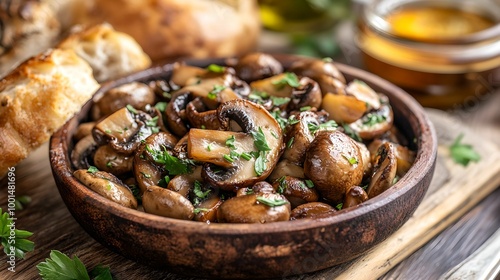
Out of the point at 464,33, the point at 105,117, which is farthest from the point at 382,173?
the point at 464,33

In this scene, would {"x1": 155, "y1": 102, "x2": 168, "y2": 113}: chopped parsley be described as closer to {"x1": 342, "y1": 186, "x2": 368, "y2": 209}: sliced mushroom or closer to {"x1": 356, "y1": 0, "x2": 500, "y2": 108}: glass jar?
{"x1": 342, "y1": 186, "x2": 368, "y2": 209}: sliced mushroom

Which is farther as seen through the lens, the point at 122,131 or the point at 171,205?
the point at 122,131

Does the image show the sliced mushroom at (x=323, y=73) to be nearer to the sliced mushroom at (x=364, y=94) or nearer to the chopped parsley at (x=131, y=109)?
the sliced mushroom at (x=364, y=94)

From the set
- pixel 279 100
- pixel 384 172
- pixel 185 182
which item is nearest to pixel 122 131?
pixel 185 182

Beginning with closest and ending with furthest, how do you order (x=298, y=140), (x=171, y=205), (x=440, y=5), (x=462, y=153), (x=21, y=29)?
(x=171, y=205) < (x=298, y=140) < (x=462, y=153) < (x=21, y=29) < (x=440, y=5)

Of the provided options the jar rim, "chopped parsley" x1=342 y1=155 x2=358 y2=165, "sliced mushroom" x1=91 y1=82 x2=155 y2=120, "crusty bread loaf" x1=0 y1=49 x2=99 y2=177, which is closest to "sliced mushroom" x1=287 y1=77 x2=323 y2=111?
"chopped parsley" x1=342 y1=155 x2=358 y2=165

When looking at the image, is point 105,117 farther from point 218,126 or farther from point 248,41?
point 248,41

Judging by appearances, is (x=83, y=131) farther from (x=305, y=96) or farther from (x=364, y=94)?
(x=364, y=94)
